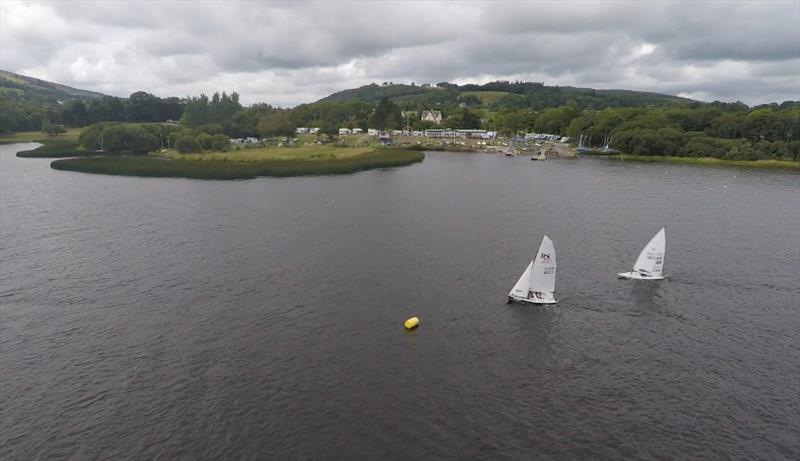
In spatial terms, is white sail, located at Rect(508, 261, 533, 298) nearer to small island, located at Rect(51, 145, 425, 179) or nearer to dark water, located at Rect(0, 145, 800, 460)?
dark water, located at Rect(0, 145, 800, 460)

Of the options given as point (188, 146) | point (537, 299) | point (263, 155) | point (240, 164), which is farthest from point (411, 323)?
point (188, 146)

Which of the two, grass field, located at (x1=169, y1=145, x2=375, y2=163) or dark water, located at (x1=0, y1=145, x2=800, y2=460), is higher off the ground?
grass field, located at (x1=169, y1=145, x2=375, y2=163)

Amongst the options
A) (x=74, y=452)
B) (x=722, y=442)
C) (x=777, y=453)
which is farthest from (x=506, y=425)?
(x=74, y=452)

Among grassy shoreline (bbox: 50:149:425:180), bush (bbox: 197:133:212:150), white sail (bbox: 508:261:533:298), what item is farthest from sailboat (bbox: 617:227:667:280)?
bush (bbox: 197:133:212:150)

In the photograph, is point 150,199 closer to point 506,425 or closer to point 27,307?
point 27,307

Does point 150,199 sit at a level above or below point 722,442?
above

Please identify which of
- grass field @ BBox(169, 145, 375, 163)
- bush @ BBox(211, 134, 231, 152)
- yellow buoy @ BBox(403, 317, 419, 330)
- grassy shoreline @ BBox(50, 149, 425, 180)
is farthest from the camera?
bush @ BBox(211, 134, 231, 152)

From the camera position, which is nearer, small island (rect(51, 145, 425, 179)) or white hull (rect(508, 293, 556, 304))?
white hull (rect(508, 293, 556, 304))
